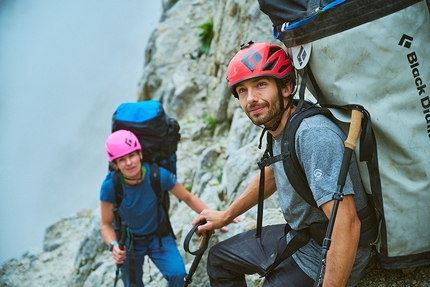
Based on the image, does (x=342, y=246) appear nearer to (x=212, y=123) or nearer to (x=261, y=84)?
(x=261, y=84)

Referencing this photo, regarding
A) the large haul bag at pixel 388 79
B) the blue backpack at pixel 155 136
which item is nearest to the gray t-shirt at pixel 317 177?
the large haul bag at pixel 388 79

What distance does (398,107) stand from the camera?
108 inches

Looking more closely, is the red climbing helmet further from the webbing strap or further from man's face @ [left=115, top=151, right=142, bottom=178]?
man's face @ [left=115, top=151, right=142, bottom=178]

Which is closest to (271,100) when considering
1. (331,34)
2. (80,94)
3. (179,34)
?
(331,34)

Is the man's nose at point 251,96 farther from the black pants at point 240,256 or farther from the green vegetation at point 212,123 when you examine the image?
the green vegetation at point 212,123

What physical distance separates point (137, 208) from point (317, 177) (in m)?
3.85

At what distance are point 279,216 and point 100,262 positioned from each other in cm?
705

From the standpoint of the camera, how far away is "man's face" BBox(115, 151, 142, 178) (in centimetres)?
563

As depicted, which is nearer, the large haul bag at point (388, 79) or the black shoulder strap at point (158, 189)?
the large haul bag at point (388, 79)

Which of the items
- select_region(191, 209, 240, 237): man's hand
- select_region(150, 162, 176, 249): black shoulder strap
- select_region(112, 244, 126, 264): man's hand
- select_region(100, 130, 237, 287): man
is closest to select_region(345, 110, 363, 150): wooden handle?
select_region(191, 209, 240, 237): man's hand

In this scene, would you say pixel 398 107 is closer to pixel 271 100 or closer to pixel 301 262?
pixel 271 100

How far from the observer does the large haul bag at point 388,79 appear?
2.66 m

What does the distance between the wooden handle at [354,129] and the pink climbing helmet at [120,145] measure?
371 cm

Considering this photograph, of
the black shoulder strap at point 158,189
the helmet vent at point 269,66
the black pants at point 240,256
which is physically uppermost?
the helmet vent at point 269,66
